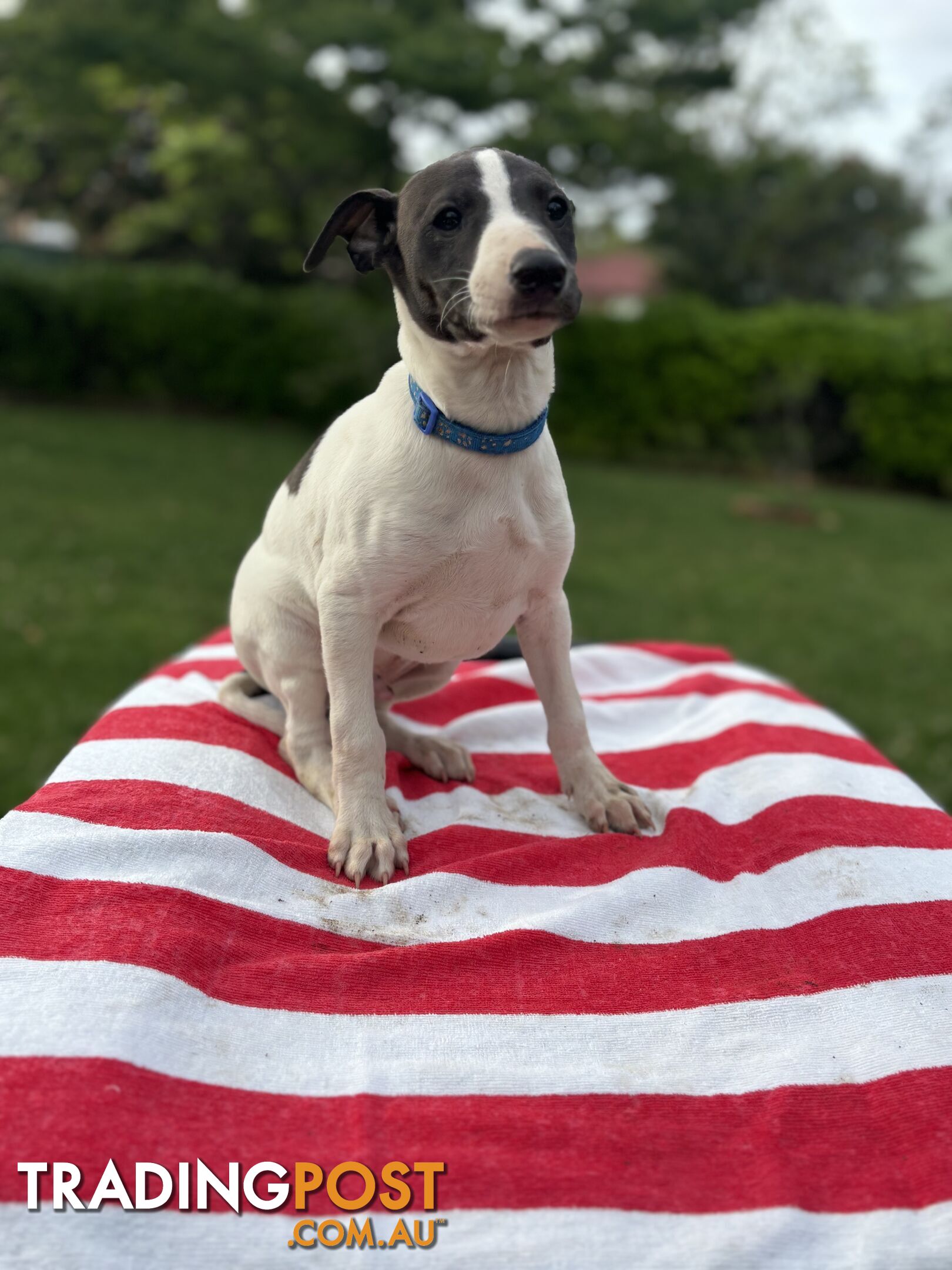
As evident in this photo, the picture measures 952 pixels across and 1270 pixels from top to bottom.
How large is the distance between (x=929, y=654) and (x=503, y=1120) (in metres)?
5.44

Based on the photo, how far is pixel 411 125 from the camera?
1259 centimetres

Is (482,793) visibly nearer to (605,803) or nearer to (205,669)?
(605,803)

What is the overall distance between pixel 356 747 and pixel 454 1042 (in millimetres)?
651

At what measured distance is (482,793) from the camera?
2340 mm

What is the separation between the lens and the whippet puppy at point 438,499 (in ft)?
5.60

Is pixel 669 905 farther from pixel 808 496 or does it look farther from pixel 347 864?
pixel 808 496

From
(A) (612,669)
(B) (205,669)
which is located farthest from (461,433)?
(A) (612,669)

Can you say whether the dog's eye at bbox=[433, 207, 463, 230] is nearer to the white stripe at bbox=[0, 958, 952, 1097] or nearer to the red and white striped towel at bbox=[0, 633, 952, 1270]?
the red and white striped towel at bbox=[0, 633, 952, 1270]

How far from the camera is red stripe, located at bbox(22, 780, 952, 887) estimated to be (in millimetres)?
1923

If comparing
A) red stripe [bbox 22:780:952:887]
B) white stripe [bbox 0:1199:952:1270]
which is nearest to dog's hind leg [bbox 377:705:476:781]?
red stripe [bbox 22:780:952:887]

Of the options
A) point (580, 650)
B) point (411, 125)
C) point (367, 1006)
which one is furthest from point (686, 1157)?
point (411, 125)

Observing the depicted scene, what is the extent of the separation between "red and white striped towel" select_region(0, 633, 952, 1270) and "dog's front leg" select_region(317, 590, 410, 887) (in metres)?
0.07

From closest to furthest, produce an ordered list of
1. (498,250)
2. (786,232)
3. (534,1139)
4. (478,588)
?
1. (534,1139)
2. (498,250)
3. (478,588)
4. (786,232)

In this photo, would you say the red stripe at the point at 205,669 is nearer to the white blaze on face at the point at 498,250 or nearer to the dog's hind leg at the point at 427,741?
the dog's hind leg at the point at 427,741
